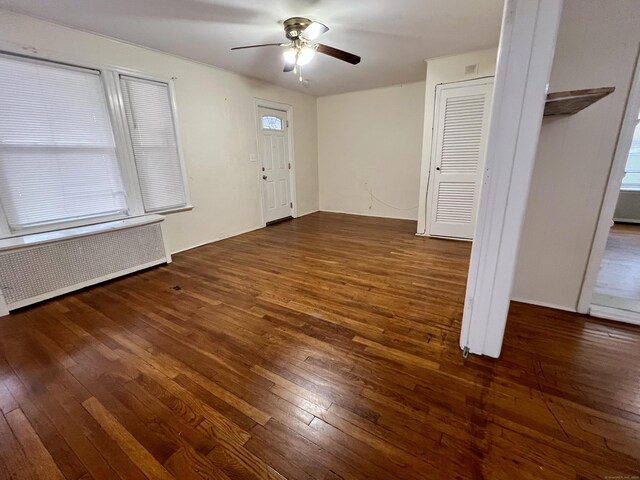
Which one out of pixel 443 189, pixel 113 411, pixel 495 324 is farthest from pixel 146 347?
pixel 443 189

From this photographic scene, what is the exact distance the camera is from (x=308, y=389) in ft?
5.17

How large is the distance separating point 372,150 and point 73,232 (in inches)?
194

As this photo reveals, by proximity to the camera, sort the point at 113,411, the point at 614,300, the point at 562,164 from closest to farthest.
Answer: the point at 113,411, the point at 562,164, the point at 614,300

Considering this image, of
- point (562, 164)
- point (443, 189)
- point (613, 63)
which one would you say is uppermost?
point (613, 63)

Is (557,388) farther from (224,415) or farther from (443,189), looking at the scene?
(443,189)

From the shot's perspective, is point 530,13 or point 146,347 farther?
point 146,347

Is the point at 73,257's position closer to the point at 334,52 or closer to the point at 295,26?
the point at 295,26

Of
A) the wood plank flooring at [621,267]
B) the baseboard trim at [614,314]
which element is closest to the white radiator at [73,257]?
the baseboard trim at [614,314]

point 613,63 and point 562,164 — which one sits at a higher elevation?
point 613,63

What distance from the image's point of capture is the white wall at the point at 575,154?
188 centimetres

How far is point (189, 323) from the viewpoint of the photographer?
7.36 ft

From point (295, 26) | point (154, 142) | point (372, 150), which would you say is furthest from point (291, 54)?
point (372, 150)

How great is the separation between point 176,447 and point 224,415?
0.23 metres

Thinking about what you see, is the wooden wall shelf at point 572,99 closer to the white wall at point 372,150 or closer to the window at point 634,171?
the white wall at point 372,150
